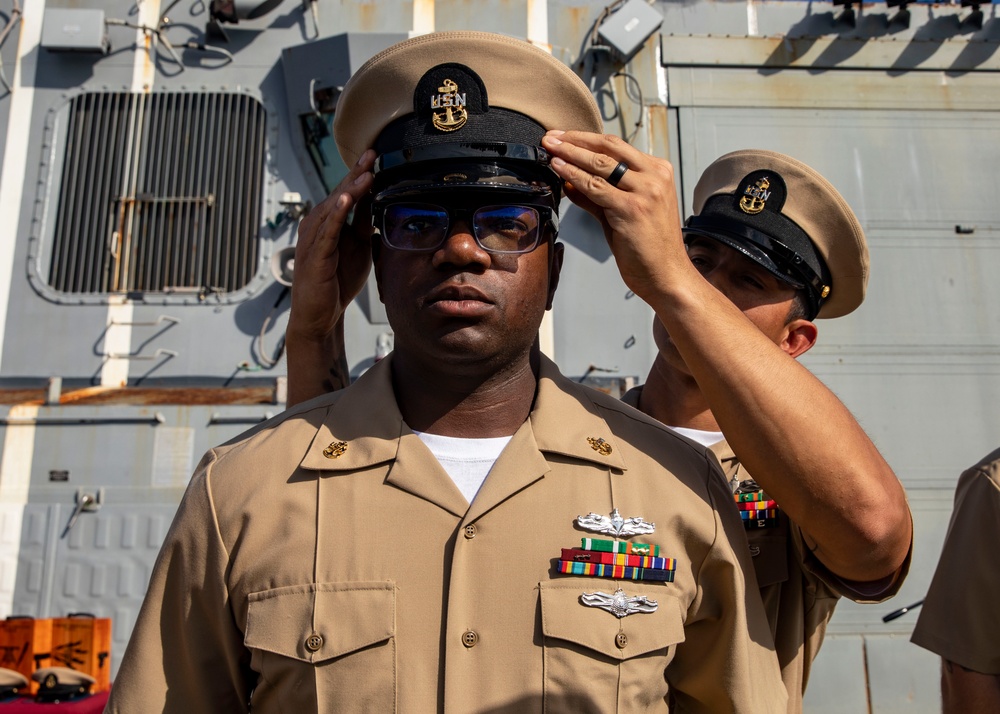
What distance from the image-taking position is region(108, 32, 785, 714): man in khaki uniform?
45.7 inches

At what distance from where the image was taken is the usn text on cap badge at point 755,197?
6.50ft

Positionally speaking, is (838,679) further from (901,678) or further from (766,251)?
(766,251)

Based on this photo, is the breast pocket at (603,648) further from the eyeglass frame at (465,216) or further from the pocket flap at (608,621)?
the eyeglass frame at (465,216)

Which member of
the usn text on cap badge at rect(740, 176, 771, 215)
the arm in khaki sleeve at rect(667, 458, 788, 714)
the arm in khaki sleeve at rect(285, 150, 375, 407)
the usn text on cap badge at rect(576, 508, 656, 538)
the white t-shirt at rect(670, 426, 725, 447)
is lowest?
the arm in khaki sleeve at rect(667, 458, 788, 714)

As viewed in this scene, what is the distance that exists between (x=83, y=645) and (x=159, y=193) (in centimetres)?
275

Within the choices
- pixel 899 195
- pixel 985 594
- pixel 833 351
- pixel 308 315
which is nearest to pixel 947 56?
pixel 899 195

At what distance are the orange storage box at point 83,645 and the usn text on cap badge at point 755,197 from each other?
308cm

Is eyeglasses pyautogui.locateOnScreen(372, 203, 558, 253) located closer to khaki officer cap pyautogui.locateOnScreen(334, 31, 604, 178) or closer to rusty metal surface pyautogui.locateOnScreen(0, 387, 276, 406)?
khaki officer cap pyautogui.locateOnScreen(334, 31, 604, 178)

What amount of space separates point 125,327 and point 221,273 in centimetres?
62

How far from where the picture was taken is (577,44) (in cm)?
504

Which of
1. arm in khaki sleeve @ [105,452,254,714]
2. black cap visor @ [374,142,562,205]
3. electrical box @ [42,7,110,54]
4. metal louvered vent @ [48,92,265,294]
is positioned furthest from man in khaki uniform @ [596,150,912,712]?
electrical box @ [42,7,110,54]

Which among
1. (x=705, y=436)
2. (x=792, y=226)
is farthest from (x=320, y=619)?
(x=792, y=226)

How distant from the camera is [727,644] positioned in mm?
1250

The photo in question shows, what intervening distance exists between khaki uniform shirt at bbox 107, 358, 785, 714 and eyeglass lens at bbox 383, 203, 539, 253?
0.99 ft
